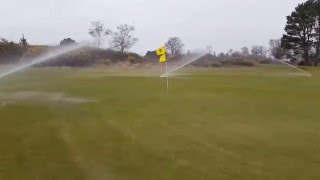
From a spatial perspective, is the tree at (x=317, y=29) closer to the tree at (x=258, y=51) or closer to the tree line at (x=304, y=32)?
the tree line at (x=304, y=32)

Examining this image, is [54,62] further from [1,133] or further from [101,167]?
[101,167]

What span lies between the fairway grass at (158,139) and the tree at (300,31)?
76.2 meters

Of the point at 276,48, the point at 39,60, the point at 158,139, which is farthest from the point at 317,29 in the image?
the point at 158,139

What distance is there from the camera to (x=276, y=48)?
4532 inches

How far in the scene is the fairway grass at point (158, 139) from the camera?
8.76 metres

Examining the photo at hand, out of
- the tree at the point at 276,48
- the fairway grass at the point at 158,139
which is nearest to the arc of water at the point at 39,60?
the fairway grass at the point at 158,139

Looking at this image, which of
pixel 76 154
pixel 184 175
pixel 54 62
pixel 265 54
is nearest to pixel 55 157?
pixel 76 154

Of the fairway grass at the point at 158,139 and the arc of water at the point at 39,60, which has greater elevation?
the arc of water at the point at 39,60

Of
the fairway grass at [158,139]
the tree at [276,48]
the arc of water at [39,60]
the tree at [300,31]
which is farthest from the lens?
the tree at [276,48]

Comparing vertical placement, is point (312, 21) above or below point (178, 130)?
above

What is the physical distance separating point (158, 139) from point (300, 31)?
87.0 metres

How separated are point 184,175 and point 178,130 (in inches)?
186

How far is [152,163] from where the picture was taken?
926 centimetres

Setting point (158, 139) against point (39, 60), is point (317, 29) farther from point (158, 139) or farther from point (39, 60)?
point (158, 139)
